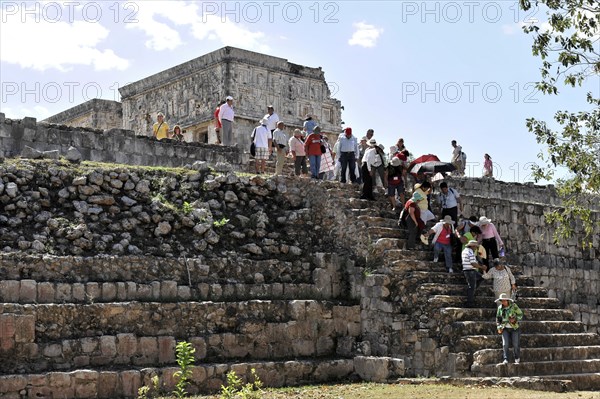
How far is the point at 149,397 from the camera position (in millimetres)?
15406

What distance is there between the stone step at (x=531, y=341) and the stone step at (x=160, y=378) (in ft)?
6.39

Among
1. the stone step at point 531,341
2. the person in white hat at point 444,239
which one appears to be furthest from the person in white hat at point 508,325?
the person in white hat at point 444,239

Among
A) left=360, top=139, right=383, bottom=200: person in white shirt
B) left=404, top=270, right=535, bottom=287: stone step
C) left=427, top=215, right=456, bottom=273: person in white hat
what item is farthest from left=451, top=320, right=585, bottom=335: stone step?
left=360, top=139, right=383, bottom=200: person in white shirt

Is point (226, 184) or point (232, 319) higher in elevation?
point (226, 184)

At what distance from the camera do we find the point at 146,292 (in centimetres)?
1688

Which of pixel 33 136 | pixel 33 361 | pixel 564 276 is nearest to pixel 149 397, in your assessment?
pixel 33 361

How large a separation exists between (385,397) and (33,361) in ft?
16.8

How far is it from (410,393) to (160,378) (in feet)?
12.1

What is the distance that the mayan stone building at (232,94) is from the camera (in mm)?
31562

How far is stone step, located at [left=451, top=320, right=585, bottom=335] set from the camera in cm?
1752

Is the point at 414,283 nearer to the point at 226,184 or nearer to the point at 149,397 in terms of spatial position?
the point at 226,184

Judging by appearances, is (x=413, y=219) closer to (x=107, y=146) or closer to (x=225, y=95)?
(x=107, y=146)

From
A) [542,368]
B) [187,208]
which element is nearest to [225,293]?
[187,208]

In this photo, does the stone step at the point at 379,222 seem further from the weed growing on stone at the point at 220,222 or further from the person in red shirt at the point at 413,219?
the weed growing on stone at the point at 220,222
